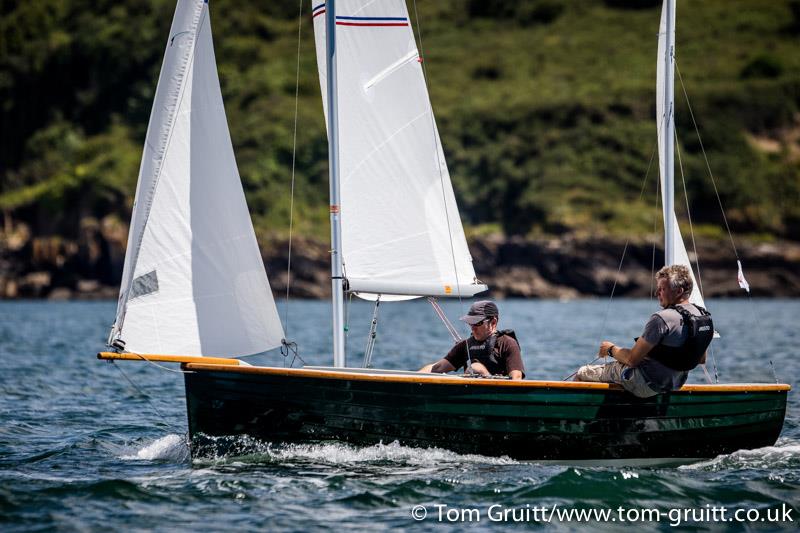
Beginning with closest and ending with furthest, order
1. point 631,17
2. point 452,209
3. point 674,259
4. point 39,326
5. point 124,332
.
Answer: point 124,332, point 452,209, point 674,259, point 39,326, point 631,17

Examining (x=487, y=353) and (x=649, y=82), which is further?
(x=649, y=82)

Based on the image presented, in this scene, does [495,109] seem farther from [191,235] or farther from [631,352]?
[631,352]

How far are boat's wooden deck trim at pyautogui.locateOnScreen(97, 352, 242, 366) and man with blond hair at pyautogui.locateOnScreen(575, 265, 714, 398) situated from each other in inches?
159

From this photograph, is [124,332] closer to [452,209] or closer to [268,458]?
[268,458]

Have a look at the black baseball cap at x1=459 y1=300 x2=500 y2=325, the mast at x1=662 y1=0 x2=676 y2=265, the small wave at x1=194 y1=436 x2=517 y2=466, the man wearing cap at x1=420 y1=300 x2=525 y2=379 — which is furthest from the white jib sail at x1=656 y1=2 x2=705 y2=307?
the small wave at x1=194 y1=436 x2=517 y2=466

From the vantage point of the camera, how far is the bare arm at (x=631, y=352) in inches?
407

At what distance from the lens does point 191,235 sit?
11047mm

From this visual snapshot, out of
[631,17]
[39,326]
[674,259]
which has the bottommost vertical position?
[39,326]

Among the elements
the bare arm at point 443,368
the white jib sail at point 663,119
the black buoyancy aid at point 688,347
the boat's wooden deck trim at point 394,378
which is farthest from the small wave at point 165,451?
the white jib sail at point 663,119

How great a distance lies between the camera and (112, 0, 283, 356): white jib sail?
35.1 feet

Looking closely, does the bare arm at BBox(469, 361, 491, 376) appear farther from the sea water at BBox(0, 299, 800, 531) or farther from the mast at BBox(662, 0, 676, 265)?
the mast at BBox(662, 0, 676, 265)

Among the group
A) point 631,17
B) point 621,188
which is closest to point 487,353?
point 621,188

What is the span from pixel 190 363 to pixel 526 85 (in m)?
95.5

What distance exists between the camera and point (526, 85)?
338 ft
